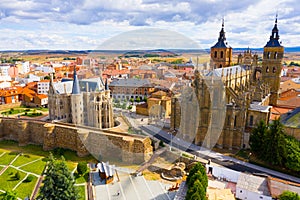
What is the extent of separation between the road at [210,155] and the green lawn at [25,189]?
784 inches

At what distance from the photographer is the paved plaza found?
25188mm

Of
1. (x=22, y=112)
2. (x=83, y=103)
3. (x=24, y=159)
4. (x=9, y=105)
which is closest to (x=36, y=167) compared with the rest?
(x=24, y=159)

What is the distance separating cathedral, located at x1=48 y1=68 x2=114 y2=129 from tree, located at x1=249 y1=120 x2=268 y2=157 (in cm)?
2378

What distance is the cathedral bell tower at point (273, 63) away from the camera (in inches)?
1813

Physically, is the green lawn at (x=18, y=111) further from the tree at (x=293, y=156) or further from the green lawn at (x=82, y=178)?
the tree at (x=293, y=156)

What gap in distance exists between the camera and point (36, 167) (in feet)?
105

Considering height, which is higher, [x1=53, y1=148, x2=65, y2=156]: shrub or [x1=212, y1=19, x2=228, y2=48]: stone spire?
[x1=212, y1=19, x2=228, y2=48]: stone spire

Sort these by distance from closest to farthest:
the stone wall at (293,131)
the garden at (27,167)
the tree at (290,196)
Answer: the tree at (290,196) → the garden at (27,167) → the stone wall at (293,131)

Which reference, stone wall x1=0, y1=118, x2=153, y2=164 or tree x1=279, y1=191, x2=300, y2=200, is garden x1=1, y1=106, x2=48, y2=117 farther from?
tree x1=279, y1=191, x2=300, y2=200

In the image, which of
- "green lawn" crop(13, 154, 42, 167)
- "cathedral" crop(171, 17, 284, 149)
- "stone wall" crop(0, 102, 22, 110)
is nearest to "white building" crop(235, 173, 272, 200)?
"cathedral" crop(171, 17, 284, 149)

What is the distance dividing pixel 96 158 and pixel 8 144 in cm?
1801

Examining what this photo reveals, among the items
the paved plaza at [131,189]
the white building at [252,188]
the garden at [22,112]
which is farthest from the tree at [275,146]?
the garden at [22,112]

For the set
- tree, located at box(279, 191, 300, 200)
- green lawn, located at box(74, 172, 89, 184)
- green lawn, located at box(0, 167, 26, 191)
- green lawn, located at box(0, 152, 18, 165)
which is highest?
tree, located at box(279, 191, 300, 200)

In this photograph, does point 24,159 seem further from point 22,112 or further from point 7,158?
point 22,112
